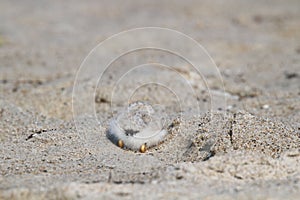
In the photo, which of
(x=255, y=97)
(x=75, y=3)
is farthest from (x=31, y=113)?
(x=75, y=3)

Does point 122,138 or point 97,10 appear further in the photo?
point 97,10

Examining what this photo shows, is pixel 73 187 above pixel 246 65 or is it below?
below

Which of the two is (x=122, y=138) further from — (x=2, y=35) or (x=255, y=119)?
(x=2, y=35)

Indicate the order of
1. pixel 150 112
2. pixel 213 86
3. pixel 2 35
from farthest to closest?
1. pixel 2 35
2. pixel 213 86
3. pixel 150 112

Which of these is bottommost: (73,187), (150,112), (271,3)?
(73,187)

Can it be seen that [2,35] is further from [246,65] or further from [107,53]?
[246,65]

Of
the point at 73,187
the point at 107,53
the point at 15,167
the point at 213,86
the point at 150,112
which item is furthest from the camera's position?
the point at 107,53

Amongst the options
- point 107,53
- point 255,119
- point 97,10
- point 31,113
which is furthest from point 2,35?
point 255,119
